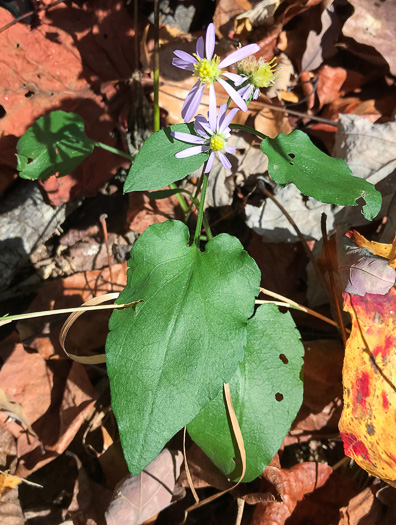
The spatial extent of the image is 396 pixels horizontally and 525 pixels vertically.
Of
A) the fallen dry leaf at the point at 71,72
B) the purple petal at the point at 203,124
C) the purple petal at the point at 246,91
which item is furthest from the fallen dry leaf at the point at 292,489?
the fallen dry leaf at the point at 71,72

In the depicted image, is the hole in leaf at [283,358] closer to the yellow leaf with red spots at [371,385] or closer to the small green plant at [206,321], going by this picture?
the small green plant at [206,321]

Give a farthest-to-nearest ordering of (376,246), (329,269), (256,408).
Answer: (329,269) → (376,246) → (256,408)

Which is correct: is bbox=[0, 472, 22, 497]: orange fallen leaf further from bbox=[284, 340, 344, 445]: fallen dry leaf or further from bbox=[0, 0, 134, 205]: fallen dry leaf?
bbox=[0, 0, 134, 205]: fallen dry leaf

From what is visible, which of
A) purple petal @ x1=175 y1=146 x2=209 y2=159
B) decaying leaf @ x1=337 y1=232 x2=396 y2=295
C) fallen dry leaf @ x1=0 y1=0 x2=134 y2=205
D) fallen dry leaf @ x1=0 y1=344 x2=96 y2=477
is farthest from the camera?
fallen dry leaf @ x1=0 y1=0 x2=134 y2=205

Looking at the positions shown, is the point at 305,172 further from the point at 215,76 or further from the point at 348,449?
the point at 348,449

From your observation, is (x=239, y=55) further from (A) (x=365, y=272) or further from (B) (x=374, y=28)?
(B) (x=374, y=28)

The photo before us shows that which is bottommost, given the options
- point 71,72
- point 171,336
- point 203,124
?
point 171,336

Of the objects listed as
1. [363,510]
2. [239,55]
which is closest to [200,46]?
[239,55]

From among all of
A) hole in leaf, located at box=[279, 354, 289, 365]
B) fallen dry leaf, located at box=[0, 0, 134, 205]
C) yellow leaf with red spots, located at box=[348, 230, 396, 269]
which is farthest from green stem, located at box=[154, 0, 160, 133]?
hole in leaf, located at box=[279, 354, 289, 365]
